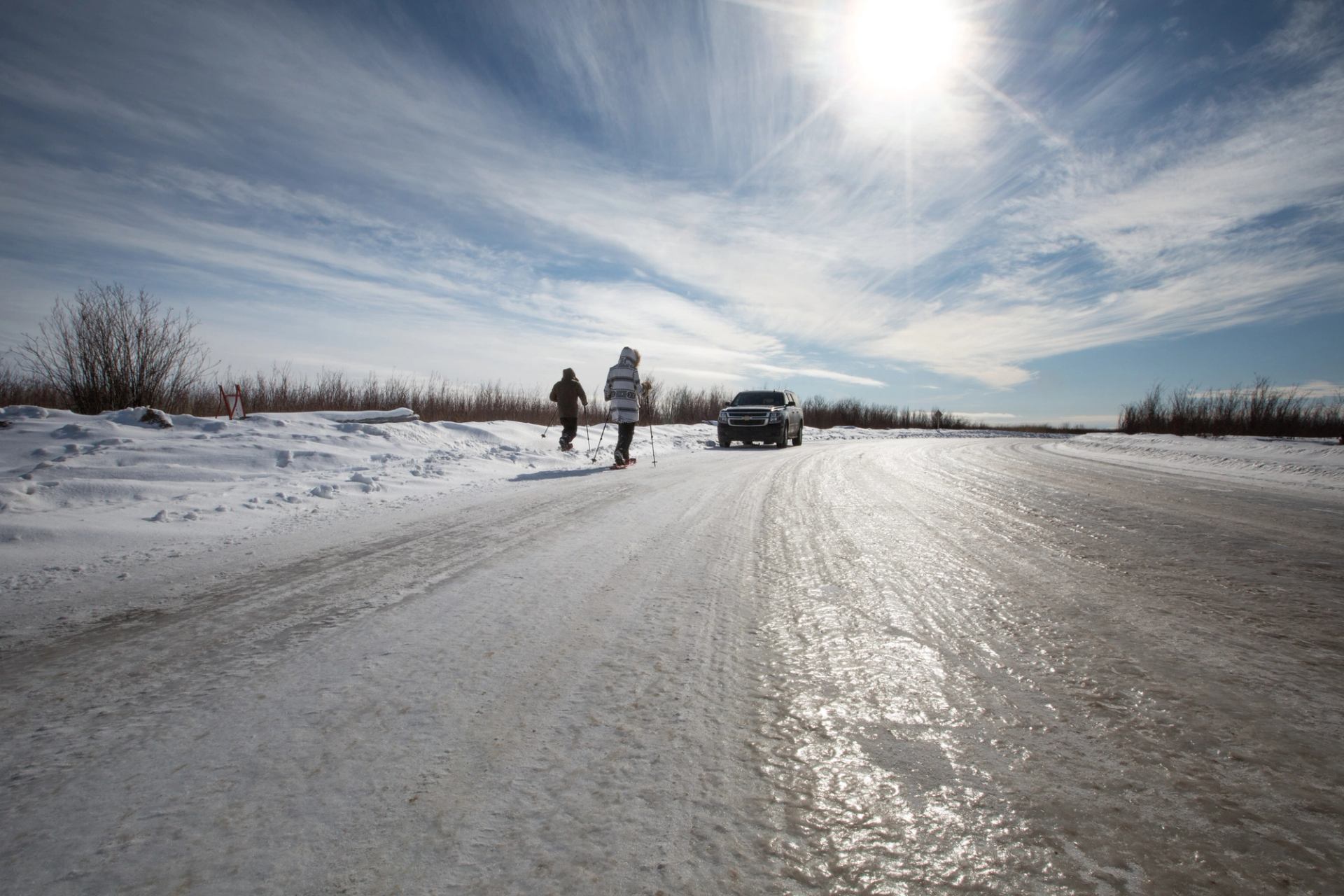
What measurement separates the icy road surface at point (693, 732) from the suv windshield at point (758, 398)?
13.9 metres

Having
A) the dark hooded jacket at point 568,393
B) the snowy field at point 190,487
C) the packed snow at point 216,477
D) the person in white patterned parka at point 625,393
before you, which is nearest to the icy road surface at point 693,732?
the snowy field at point 190,487

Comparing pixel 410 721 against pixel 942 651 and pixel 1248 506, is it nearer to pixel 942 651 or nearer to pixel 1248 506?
pixel 942 651

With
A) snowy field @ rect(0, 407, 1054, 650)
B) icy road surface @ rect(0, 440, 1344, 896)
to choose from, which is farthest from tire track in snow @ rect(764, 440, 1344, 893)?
snowy field @ rect(0, 407, 1054, 650)

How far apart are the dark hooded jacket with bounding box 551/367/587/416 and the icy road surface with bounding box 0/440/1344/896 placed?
824 centimetres

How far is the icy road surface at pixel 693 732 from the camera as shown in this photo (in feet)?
3.35

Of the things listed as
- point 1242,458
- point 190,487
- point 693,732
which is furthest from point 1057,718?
point 1242,458

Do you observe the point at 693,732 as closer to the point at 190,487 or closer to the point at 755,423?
the point at 190,487

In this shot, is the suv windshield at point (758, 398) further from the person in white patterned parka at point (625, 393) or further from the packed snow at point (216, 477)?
the person in white patterned parka at point (625, 393)

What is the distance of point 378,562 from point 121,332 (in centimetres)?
1218

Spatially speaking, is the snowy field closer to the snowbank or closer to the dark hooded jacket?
the dark hooded jacket

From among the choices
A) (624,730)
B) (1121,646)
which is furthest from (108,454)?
(1121,646)

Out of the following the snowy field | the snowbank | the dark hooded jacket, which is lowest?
the snowy field

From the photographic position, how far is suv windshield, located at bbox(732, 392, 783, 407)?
16.9 metres

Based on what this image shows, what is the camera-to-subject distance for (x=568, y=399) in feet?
36.8
